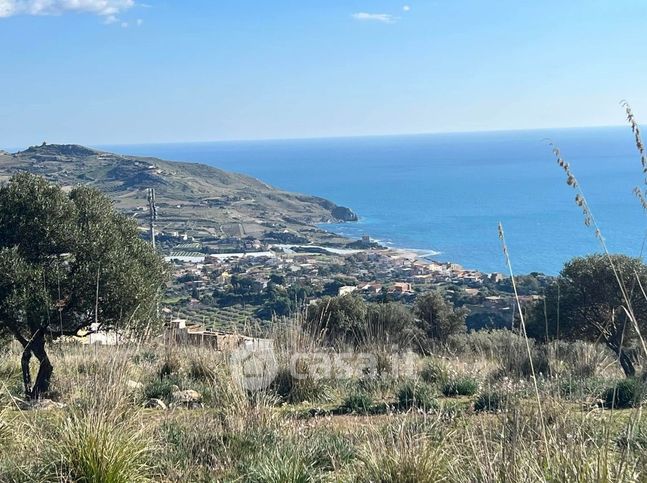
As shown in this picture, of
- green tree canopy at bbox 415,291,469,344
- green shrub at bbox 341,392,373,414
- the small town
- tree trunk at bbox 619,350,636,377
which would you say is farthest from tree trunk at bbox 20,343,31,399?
green tree canopy at bbox 415,291,469,344

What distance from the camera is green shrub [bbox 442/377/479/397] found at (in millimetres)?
6852

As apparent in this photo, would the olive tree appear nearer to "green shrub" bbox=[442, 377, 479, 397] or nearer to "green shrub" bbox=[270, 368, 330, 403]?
"green shrub" bbox=[270, 368, 330, 403]

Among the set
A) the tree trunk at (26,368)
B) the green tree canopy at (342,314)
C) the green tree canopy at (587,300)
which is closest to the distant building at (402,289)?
the green tree canopy at (342,314)

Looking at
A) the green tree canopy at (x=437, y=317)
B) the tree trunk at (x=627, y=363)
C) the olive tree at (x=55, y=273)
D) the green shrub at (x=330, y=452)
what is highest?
the olive tree at (x=55, y=273)

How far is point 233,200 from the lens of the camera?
78.9 meters

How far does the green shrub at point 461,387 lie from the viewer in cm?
685

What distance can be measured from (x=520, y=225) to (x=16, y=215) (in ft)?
219

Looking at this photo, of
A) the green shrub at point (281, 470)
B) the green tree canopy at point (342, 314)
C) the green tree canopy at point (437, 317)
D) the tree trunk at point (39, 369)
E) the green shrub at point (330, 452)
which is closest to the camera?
the green shrub at point (281, 470)

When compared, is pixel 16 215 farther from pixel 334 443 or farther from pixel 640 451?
pixel 640 451

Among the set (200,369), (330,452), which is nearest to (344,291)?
(200,369)

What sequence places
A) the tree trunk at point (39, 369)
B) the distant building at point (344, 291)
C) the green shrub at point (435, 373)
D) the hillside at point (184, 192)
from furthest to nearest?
the hillside at point (184, 192), the distant building at point (344, 291), the green shrub at point (435, 373), the tree trunk at point (39, 369)

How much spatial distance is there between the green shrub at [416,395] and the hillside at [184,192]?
50.0 m

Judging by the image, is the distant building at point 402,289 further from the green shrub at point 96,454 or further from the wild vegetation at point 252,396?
the green shrub at point 96,454

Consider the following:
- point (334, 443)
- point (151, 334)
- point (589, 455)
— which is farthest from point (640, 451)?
point (151, 334)
